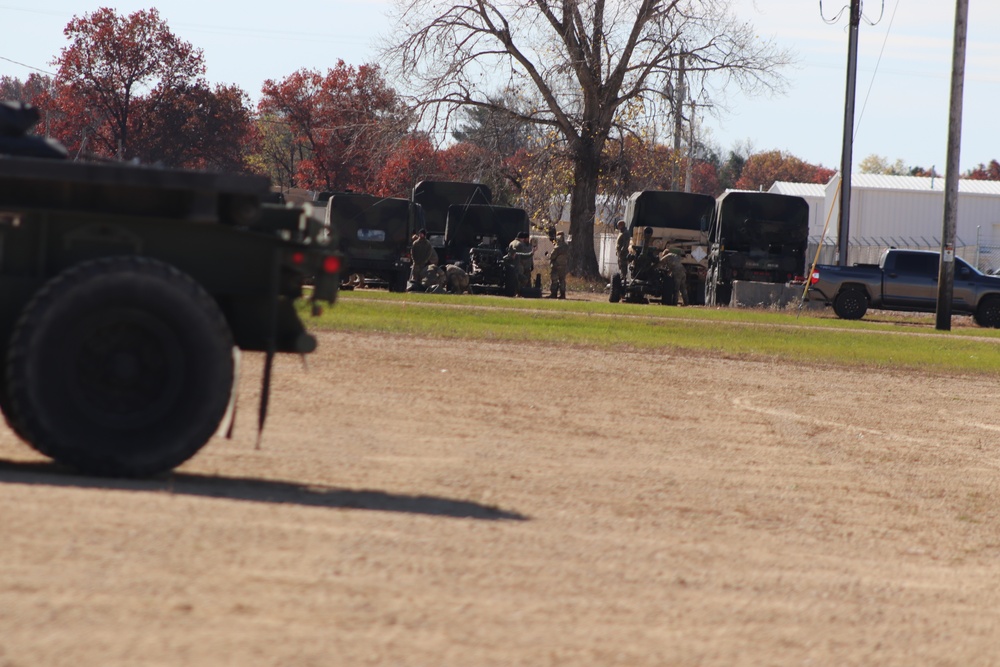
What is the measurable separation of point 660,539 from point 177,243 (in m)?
3.00

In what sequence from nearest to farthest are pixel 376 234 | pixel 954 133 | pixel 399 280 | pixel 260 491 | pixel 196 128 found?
1. pixel 260 491
2. pixel 954 133
3. pixel 376 234
4. pixel 399 280
5. pixel 196 128

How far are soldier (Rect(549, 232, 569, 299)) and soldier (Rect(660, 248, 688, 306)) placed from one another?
2645 millimetres

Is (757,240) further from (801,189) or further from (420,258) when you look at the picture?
(801,189)

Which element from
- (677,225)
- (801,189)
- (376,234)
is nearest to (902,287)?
(677,225)

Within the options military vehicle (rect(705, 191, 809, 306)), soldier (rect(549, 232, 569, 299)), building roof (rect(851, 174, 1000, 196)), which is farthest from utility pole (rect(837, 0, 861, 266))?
building roof (rect(851, 174, 1000, 196))

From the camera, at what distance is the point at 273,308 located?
7238mm

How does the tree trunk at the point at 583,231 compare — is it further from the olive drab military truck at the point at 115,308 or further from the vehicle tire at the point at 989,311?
the olive drab military truck at the point at 115,308

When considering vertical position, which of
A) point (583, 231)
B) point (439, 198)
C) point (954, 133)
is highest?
point (954, 133)

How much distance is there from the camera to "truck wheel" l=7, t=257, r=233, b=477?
6590mm

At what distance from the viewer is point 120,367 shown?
22.3 ft

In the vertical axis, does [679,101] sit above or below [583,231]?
above

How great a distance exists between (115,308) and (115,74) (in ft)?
180

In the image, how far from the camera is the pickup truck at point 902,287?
32.1 m

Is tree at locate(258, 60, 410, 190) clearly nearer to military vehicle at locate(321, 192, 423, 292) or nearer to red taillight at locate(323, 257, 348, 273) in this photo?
military vehicle at locate(321, 192, 423, 292)
